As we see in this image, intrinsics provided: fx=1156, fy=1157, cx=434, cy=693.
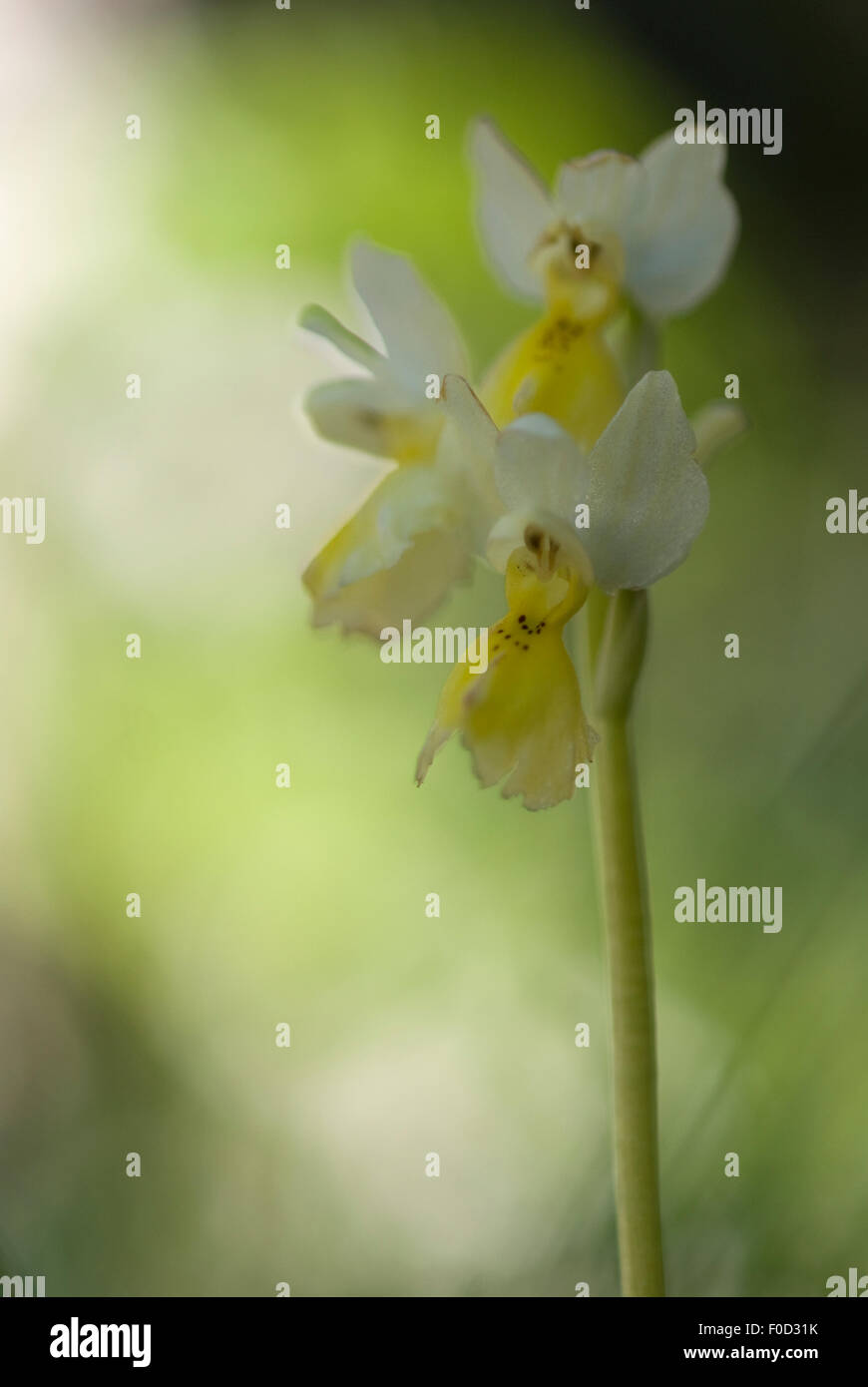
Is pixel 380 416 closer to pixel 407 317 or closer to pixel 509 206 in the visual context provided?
pixel 407 317

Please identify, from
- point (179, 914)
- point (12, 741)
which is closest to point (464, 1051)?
point (179, 914)

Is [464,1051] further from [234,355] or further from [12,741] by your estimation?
[234,355]

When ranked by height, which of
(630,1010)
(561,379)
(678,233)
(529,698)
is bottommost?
(630,1010)

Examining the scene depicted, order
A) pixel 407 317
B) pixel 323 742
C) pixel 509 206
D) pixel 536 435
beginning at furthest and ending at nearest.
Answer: pixel 323 742, pixel 509 206, pixel 407 317, pixel 536 435

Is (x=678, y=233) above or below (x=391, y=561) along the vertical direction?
above

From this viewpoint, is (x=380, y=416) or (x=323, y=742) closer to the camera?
(x=380, y=416)

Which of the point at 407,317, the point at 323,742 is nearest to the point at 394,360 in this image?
the point at 407,317

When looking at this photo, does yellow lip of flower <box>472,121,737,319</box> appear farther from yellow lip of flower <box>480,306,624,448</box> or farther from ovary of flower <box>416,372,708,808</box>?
ovary of flower <box>416,372,708,808</box>
